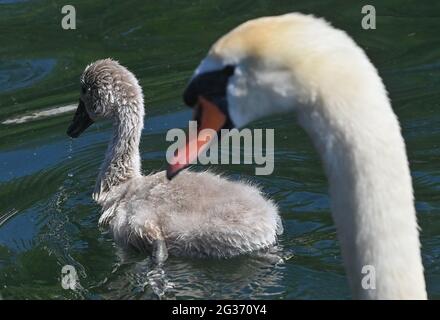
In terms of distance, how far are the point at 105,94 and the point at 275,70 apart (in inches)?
167

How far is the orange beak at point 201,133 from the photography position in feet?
16.6

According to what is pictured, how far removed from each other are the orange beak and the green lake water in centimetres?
150

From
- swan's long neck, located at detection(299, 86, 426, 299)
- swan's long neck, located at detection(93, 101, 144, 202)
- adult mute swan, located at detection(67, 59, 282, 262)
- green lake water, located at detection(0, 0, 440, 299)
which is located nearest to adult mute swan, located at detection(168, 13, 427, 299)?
A: swan's long neck, located at detection(299, 86, 426, 299)

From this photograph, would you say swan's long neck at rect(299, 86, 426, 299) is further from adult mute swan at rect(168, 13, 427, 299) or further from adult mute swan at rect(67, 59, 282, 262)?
adult mute swan at rect(67, 59, 282, 262)

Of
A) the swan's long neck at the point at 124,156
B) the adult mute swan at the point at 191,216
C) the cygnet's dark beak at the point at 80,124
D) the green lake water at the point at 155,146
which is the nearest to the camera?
the green lake water at the point at 155,146

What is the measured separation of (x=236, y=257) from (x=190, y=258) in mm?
301

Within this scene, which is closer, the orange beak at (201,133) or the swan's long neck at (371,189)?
the swan's long neck at (371,189)

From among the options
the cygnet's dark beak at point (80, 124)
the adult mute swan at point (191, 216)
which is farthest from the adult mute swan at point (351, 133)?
the cygnet's dark beak at point (80, 124)

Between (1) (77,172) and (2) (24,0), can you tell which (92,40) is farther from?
(1) (77,172)

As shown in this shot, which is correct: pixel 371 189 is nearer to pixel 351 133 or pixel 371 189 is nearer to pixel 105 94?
pixel 351 133

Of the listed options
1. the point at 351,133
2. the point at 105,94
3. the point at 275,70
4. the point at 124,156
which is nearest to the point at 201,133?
the point at 275,70

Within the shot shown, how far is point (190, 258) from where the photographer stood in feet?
24.0

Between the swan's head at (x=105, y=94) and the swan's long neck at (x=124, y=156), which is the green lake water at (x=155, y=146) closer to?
the swan's long neck at (x=124, y=156)

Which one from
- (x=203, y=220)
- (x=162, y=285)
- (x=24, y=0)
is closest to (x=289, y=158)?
(x=203, y=220)
